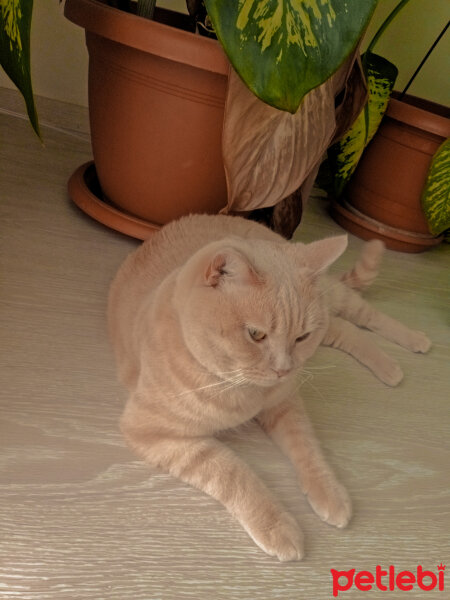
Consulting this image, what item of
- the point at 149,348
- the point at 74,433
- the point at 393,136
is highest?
the point at 393,136

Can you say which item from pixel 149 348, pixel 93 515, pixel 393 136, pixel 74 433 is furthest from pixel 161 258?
pixel 393 136

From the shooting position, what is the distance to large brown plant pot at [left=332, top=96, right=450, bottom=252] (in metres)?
1.40

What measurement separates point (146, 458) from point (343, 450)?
1.01 ft

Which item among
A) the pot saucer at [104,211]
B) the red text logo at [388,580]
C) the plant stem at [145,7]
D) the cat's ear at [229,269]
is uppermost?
the plant stem at [145,7]

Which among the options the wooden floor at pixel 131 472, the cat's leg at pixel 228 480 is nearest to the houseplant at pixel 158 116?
the wooden floor at pixel 131 472

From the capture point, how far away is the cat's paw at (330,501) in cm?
73

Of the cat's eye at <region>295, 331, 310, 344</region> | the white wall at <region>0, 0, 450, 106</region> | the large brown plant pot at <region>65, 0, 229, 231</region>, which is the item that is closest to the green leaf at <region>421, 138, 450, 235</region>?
the large brown plant pot at <region>65, 0, 229, 231</region>

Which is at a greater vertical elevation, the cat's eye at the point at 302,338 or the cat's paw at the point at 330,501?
the cat's eye at the point at 302,338

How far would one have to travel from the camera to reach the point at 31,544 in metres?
0.62

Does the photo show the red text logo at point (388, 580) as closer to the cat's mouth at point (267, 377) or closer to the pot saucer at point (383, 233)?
the cat's mouth at point (267, 377)

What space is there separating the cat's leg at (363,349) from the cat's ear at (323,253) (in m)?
0.37

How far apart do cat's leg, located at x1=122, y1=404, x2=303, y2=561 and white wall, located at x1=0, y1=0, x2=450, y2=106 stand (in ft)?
3.91

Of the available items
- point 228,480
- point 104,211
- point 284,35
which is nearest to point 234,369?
point 228,480

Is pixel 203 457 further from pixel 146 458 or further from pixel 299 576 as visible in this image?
pixel 299 576
